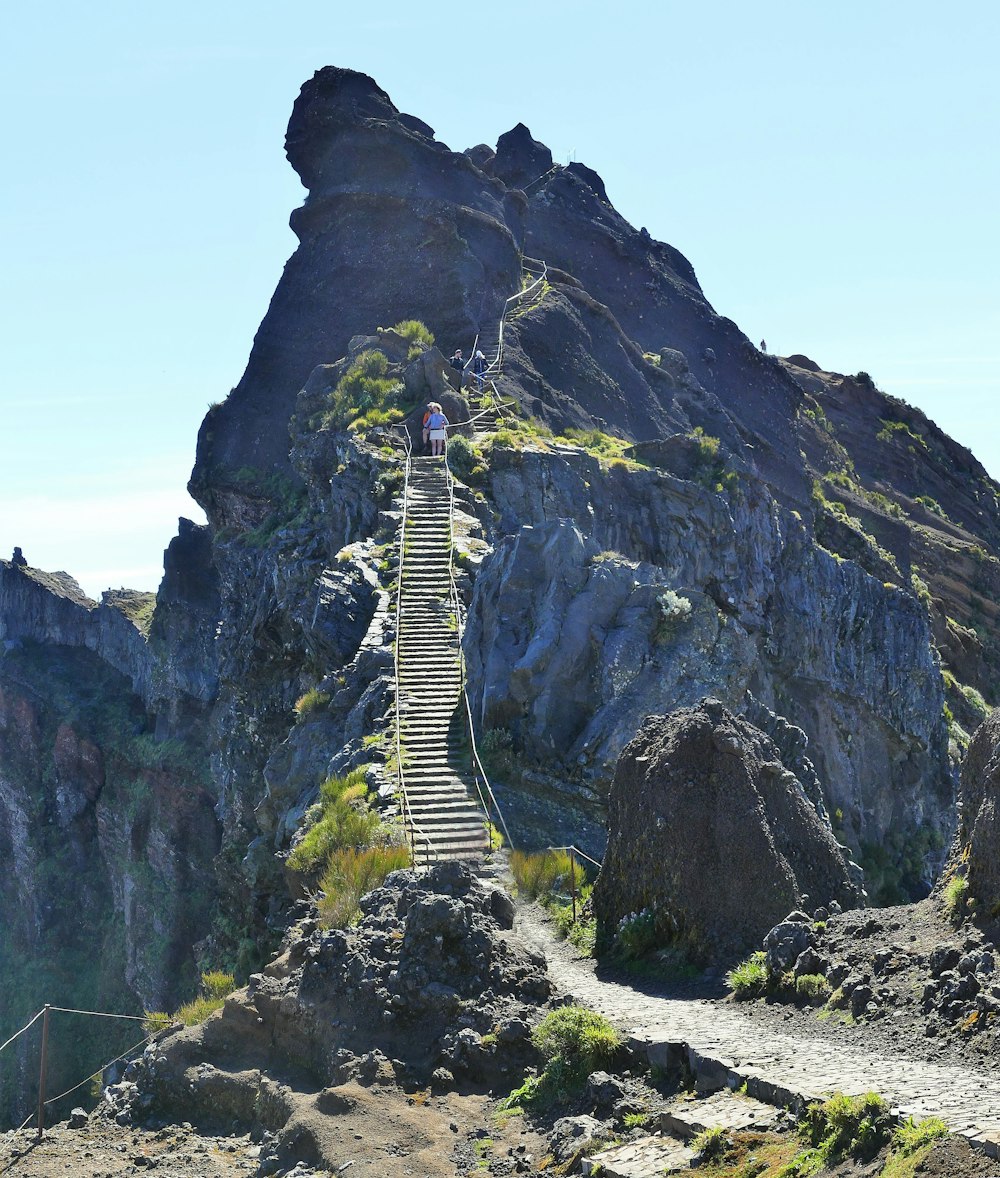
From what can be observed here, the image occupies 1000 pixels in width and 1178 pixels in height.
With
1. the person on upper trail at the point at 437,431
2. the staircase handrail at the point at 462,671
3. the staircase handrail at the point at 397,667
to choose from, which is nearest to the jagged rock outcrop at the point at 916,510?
the person on upper trail at the point at 437,431

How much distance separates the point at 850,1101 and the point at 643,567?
54.0ft

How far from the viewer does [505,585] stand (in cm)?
2359

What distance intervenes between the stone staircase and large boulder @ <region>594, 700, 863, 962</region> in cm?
442

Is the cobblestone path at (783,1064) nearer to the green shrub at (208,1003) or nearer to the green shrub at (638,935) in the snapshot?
the green shrub at (638,935)

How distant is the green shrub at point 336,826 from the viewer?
60.2 feet

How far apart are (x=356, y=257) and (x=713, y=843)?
39.8 metres

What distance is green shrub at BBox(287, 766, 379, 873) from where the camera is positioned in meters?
18.3

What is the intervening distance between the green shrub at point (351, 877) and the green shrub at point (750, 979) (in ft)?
13.6

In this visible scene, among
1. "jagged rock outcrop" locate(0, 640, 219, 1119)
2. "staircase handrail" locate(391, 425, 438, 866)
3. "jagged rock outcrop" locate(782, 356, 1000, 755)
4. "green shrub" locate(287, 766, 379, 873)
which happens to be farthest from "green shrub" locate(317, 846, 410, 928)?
"jagged rock outcrop" locate(782, 356, 1000, 755)

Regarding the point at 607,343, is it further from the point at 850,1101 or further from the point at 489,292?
the point at 850,1101

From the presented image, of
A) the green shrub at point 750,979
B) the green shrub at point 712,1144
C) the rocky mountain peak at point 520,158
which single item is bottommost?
the green shrub at point 712,1144

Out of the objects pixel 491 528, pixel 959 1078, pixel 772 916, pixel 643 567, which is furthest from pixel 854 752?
pixel 959 1078

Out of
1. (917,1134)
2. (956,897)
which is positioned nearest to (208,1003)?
(956,897)

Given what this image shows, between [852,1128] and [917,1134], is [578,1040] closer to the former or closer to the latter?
[852,1128]
